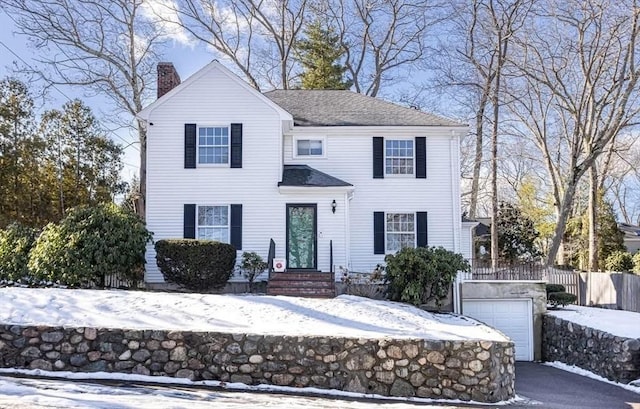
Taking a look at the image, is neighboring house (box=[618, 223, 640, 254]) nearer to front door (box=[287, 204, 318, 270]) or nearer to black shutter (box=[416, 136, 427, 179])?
black shutter (box=[416, 136, 427, 179])

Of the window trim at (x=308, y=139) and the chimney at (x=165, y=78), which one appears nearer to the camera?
the window trim at (x=308, y=139)

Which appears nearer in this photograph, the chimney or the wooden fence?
the wooden fence

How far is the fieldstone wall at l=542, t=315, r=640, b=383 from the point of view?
13.0m

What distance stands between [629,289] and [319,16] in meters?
20.6

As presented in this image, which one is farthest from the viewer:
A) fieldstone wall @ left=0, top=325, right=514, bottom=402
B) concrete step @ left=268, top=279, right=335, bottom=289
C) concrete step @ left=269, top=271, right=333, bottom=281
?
concrete step @ left=269, top=271, right=333, bottom=281

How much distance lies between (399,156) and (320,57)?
1483 centimetres

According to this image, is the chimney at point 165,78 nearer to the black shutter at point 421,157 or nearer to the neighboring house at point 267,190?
the neighboring house at point 267,190

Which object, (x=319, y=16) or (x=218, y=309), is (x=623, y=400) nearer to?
(x=218, y=309)

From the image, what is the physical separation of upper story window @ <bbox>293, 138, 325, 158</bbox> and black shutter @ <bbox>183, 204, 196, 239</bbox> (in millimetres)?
3660

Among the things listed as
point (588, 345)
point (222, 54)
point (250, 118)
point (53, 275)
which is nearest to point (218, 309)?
point (53, 275)

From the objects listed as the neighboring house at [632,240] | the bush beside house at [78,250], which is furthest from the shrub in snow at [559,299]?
the neighboring house at [632,240]

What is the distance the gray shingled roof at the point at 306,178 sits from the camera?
694 inches

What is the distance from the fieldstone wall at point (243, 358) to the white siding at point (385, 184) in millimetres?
8503

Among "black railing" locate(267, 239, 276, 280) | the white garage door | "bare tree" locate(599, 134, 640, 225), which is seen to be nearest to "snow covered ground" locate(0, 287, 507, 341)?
"black railing" locate(267, 239, 276, 280)
